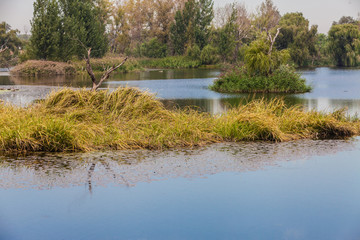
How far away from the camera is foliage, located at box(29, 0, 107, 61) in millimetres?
40250

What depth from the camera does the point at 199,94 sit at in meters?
21.2

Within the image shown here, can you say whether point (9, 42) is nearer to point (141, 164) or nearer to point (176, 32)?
point (176, 32)

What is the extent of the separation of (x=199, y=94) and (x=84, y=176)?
48.8ft

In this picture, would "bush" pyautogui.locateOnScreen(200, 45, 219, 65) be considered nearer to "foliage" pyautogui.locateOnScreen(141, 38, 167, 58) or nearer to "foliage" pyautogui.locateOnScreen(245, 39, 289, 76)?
"foliage" pyautogui.locateOnScreen(141, 38, 167, 58)

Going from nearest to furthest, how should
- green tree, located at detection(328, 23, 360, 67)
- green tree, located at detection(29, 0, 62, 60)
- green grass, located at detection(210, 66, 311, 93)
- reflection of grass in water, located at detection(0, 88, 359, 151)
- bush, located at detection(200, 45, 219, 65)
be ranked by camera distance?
1. reflection of grass in water, located at detection(0, 88, 359, 151)
2. green grass, located at detection(210, 66, 311, 93)
3. green tree, located at detection(29, 0, 62, 60)
4. green tree, located at detection(328, 23, 360, 67)
5. bush, located at detection(200, 45, 219, 65)

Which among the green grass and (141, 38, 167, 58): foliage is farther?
(141, 38, 167, 58): foliage

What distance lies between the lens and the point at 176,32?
59.0m

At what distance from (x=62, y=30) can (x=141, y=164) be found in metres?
38.4

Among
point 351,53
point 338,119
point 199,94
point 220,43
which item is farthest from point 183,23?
point 338,119

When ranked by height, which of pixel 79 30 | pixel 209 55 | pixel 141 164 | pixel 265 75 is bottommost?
pixel 141 164

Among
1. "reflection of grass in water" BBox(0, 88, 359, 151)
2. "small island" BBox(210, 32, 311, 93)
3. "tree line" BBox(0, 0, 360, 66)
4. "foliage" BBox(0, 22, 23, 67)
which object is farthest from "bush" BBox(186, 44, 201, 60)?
"reflection of grass in water" BBox(0, 88, 359, 151)

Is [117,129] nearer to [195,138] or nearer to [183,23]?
[195,138]

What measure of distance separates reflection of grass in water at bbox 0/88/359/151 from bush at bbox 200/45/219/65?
4317 centimetres

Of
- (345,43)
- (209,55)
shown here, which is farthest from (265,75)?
(209,55)
